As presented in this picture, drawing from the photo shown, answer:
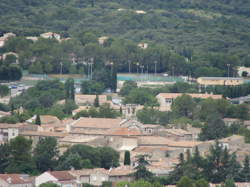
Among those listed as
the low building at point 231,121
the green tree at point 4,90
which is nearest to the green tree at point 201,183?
the low building at point 231,121

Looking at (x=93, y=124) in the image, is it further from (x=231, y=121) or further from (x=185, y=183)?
(x=185, y=183)

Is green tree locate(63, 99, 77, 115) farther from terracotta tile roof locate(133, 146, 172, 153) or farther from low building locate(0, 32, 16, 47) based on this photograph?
low building locate(0, 32, 16, 47)

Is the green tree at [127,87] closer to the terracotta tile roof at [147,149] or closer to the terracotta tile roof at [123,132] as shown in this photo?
the terracotta tile roof at [123,132]

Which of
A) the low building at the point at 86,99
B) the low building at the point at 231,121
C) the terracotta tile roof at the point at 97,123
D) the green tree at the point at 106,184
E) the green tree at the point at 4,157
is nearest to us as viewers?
the green tree at the point at 106,184

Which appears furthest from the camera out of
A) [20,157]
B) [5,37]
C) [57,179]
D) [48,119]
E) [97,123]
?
[5,37]

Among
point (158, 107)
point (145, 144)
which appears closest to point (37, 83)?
point (158, 107)

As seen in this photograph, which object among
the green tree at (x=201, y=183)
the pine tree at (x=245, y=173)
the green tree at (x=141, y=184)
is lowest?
the pine tree at (x=245, y=173)

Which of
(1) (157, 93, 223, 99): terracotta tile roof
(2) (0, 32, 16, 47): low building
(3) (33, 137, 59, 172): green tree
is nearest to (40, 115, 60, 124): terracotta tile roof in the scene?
(1) (157, 93, 223, 99): terracotta tile roof

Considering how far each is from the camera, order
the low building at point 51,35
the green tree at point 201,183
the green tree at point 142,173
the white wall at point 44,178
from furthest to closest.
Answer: the low building at point 51,35 → the green tree at point 142,173 → the white wall at point 44,178 → the green tree at point 201,183

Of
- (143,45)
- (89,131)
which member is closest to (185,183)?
(89,131)
